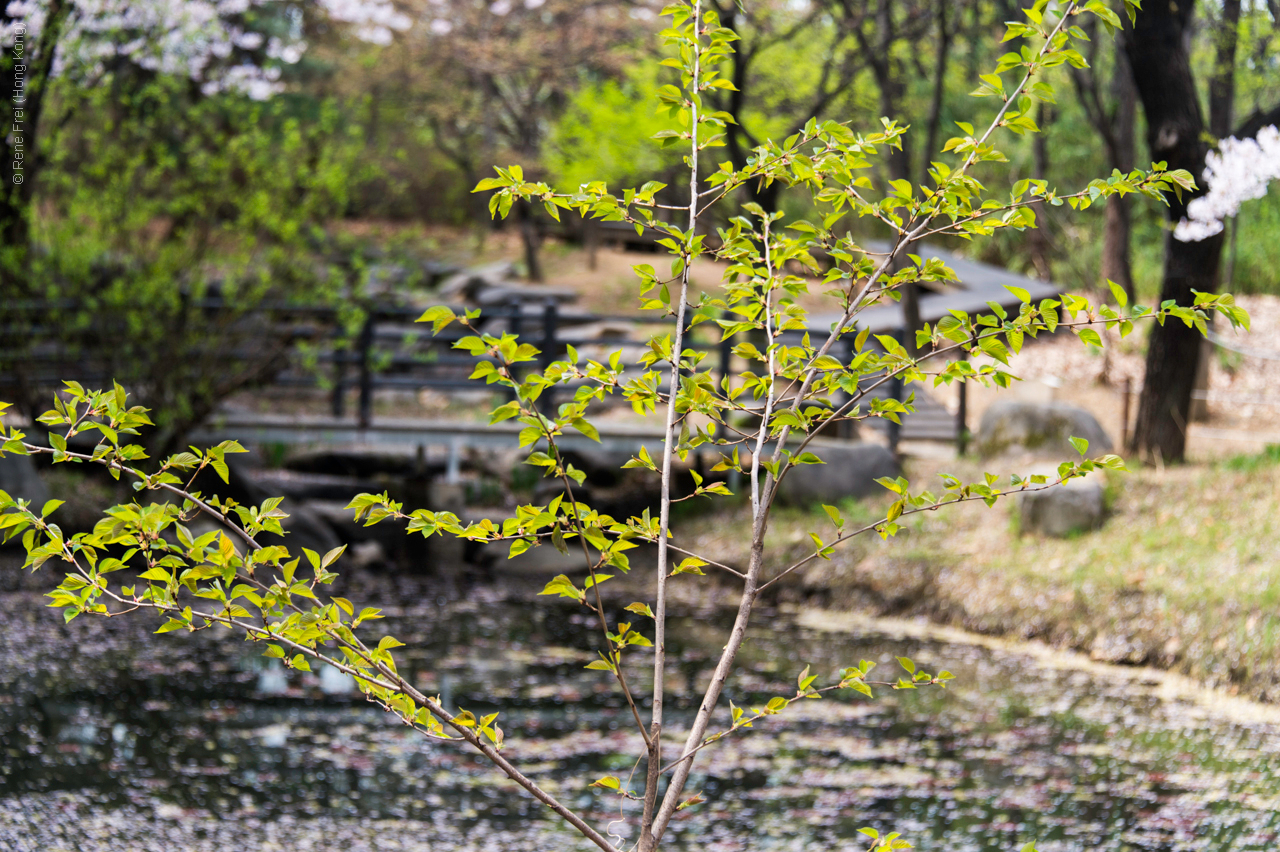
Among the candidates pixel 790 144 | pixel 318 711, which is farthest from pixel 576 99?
pixel 790 144

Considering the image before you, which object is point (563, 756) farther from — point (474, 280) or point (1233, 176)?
point (474, 280)

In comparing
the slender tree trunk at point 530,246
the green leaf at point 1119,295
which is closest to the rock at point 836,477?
the green leaf at point 1119,295

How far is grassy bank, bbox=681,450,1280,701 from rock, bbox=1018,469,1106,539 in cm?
10

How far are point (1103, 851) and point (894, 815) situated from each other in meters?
0.79

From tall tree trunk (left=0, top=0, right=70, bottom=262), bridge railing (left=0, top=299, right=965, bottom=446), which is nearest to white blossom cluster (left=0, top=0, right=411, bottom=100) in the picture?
tall tree trunk (left=0, top=0, right=70, bottom=262)

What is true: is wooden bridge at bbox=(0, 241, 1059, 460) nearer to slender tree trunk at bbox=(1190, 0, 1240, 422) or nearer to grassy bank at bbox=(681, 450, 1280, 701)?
grassy bank at bbox=(681, 450, 1280, 701)

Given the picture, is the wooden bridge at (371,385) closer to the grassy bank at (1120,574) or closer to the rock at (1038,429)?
the rock at (1038,429)

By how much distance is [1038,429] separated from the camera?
1111cm

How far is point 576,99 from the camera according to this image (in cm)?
2083

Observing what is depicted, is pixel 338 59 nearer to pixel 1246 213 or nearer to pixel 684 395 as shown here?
pixel 1246 213

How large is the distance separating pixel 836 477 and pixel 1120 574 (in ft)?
11.6

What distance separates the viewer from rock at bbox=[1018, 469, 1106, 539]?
8992mm

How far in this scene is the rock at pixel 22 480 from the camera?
9.10 metres

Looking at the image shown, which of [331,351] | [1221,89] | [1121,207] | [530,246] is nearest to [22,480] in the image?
[331,351]
